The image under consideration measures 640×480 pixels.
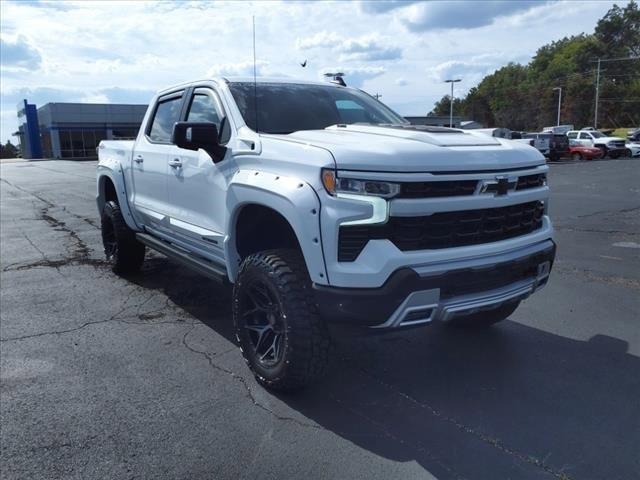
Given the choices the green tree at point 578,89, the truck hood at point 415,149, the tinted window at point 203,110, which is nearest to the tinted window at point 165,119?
the tinted window at point 203,110

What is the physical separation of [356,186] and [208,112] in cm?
210

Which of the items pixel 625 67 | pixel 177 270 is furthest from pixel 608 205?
pixel 625 67

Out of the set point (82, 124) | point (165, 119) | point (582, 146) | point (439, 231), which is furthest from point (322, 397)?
point (82, 124)

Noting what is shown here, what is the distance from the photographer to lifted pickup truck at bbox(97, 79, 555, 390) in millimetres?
2988

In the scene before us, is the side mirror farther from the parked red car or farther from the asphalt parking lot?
the parked red car

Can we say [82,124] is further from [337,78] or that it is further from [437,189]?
[437,189]

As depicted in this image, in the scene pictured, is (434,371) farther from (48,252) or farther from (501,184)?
(48,252)

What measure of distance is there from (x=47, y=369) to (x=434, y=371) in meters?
2.85

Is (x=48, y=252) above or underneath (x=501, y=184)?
underneath

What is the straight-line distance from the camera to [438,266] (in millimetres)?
3051

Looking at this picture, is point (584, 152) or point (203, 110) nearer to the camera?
point (203, 110)

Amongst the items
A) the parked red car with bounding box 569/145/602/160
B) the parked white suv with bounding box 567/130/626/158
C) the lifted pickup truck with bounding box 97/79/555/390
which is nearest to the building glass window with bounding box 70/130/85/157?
the parked white suv with bounding box 567/130/626/158

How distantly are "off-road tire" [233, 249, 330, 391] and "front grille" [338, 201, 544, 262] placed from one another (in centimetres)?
43

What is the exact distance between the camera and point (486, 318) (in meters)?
4.56
